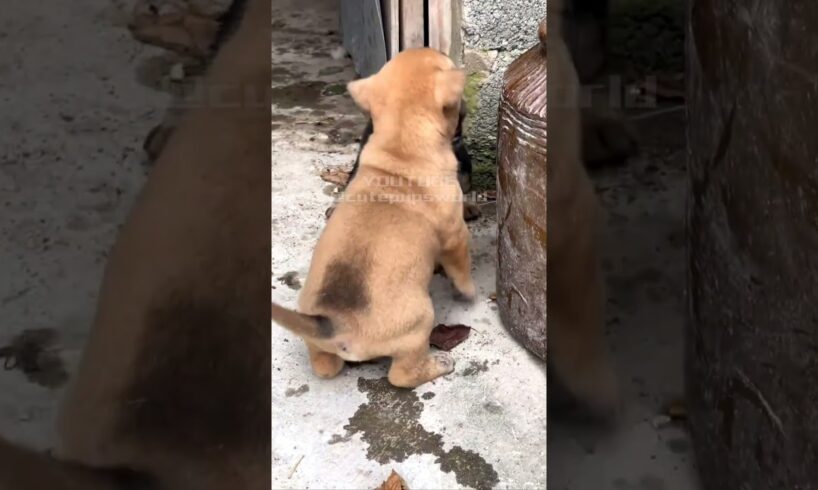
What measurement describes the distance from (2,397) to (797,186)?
0.40 meters

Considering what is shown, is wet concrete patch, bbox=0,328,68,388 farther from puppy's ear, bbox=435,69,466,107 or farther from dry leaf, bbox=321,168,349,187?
dry leaf, bbox=321,168,349,187

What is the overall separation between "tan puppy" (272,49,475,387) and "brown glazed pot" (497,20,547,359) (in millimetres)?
194

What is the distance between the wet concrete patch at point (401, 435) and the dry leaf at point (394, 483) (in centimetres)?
8

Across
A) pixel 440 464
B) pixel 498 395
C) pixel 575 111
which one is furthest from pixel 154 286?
pixel 498 395

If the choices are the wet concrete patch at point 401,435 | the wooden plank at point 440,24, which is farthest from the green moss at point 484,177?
the wet concrete patch at point 401,435

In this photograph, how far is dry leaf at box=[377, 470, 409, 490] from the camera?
2.15m

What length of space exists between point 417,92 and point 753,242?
2.24 m

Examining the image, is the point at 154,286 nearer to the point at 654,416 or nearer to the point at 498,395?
the point at 654,416

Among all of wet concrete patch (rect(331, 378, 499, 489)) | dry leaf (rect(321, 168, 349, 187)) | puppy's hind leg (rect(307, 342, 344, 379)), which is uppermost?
dry leaf (rect(321, 168, 349, 187))

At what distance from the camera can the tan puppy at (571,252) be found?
0.53m

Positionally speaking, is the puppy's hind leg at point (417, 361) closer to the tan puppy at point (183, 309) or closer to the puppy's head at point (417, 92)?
the puppy's head at point (417, 92)

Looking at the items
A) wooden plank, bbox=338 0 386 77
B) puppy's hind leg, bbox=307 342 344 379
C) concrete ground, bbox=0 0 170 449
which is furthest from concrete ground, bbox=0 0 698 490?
wooden plank, bbox=338 0 386 77

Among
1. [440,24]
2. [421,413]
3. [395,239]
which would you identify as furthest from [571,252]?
[440,24]

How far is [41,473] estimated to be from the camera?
0.45m
